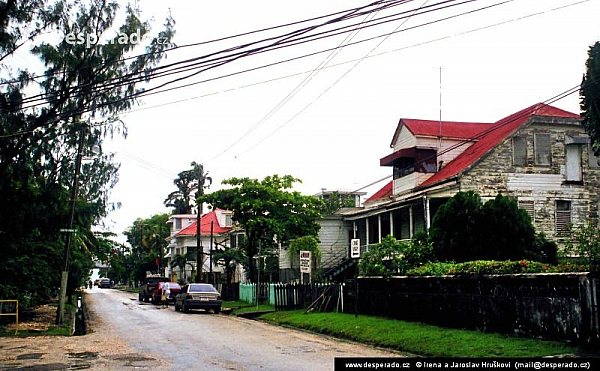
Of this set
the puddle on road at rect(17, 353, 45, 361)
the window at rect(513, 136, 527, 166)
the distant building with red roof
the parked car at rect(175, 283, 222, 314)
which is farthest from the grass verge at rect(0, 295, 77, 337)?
the window at rect(513, 136, 527, 166)

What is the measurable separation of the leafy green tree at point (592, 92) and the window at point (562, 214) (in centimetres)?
1635

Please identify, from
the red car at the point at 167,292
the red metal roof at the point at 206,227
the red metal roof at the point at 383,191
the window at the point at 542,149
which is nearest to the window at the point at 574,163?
the window at the point at 542,149

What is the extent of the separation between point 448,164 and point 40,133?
20605mm

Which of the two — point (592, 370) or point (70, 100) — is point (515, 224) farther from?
point (70, 100)

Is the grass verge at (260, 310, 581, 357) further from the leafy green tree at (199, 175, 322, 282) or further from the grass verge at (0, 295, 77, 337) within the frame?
the leafy green tree at (199, 175, 322, 282)

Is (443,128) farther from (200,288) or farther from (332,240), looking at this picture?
(200,288)

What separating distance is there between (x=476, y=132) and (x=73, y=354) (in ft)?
89.1

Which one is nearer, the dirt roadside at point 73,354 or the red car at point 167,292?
the dirt roadside at point 73,354

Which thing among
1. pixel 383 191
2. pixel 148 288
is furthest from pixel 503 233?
pixel 148 288

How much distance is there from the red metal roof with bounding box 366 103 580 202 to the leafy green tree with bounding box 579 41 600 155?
13.1m

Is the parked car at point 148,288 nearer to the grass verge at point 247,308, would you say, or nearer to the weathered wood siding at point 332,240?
the grass verge at point 247,308

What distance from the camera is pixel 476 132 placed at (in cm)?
3744

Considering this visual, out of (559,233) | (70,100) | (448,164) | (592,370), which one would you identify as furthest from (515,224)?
(70,100)

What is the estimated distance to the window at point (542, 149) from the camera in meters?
31.8
